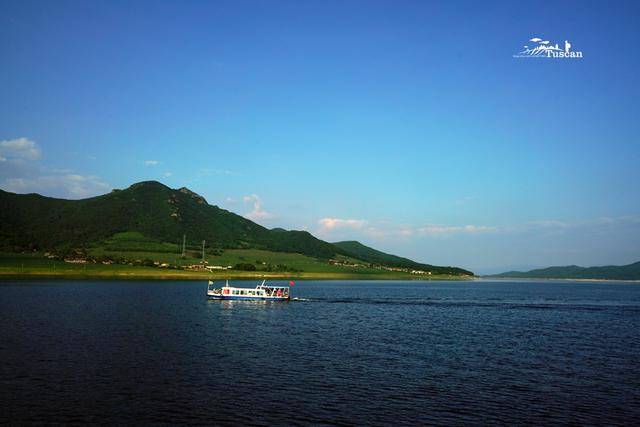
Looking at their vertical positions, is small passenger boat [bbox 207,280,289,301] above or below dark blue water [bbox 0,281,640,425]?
above

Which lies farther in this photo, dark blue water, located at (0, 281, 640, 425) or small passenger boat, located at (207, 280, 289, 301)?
small passenger boat, located at (207, 280, 289, 301)

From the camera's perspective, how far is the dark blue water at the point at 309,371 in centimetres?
3425

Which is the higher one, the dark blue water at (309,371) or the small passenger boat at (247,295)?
the small passenger boat at (247,295)

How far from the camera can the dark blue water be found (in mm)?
34250

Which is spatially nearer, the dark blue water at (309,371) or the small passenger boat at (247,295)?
the dark blue water at (309,371)

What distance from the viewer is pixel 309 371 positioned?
46812 mm

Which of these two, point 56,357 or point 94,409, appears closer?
point 94,409

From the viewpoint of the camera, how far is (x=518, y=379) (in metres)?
45.3

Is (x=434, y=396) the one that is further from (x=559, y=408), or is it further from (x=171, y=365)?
(x=171, y=365)

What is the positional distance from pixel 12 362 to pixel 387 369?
3609cm

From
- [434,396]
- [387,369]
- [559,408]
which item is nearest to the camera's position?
[559,408]

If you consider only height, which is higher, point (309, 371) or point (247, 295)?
point (247, 295)

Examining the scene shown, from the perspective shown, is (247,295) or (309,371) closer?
(309,371)

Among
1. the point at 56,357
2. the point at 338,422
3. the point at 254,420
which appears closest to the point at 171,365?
the point at 56,357
